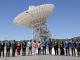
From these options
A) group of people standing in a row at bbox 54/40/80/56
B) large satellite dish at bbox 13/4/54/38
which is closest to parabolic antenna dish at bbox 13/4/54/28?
large satellite dish at bbox 13/4/54/38

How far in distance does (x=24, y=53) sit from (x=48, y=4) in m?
30.8

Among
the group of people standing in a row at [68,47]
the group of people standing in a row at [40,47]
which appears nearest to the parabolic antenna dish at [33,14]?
the group of people standing in a row at [40,47]

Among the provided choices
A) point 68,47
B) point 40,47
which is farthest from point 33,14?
point 68,47

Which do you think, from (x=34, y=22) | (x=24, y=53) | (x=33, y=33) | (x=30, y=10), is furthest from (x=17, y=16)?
(x=24, y=53)

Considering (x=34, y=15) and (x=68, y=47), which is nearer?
(x=68, y=47)

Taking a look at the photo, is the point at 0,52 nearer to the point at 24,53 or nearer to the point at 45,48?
the point at 24,53

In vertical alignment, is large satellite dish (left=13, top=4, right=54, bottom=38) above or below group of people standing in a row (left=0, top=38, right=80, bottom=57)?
above

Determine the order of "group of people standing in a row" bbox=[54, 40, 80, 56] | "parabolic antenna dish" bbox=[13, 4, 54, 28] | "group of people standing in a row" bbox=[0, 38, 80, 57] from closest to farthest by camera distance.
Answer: "group of people standing in a row" bbox=[0, 38, 80, 57] < "group of people standing in a row" bbox=[54, 40, 80, 56] < "parabolic antenna dish" bbox=[13, 4, 54, 28]

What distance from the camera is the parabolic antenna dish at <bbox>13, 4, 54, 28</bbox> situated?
211 feet

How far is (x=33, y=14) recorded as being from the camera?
67.4 metres

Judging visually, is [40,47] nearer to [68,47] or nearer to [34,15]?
[68,47]

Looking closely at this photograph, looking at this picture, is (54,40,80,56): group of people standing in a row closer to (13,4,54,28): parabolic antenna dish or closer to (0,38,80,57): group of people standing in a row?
(0,38,80,57): group of people standing in a row

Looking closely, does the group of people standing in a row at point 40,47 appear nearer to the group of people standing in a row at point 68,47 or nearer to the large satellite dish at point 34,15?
the group of people standing in a row at point 68,47

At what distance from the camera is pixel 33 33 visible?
8481 centimetres
